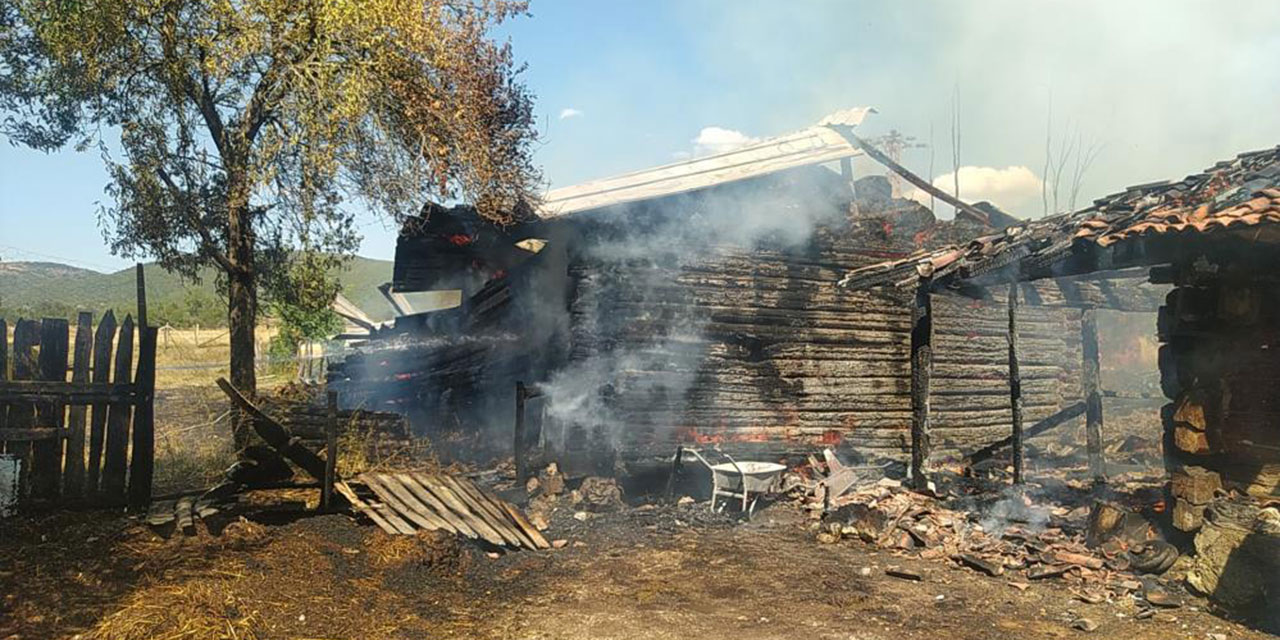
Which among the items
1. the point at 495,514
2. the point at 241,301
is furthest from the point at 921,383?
the point at 241,301

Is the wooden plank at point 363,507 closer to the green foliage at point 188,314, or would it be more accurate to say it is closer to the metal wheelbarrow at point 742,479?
the metal wheelbarrow at point 742,479

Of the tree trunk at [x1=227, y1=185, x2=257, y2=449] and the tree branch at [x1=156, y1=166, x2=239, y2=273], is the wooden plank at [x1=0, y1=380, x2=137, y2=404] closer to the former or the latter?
the tree trunk at [x1=227, y1=185, x2=257, y2=449]

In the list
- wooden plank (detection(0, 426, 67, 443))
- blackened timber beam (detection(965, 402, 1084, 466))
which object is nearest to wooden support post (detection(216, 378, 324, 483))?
wooden plank (detection(0, 426, 67, 443))

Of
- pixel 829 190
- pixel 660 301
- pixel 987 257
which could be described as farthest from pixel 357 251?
pixel 987 257

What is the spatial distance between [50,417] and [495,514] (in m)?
4.06

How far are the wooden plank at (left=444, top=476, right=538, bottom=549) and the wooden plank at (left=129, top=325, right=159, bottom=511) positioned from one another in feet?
9.38

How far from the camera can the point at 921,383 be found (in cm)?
973

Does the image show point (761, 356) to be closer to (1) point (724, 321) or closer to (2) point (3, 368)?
(1) point (724, 321)

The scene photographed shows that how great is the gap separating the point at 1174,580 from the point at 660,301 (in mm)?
7064

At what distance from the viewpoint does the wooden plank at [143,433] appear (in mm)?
6398

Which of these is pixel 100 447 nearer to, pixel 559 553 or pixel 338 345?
pixel 559 553

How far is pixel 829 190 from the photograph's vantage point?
12594 mm

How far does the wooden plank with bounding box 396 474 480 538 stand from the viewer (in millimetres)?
7301

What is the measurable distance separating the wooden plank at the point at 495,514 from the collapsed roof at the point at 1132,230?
18.9 ft
